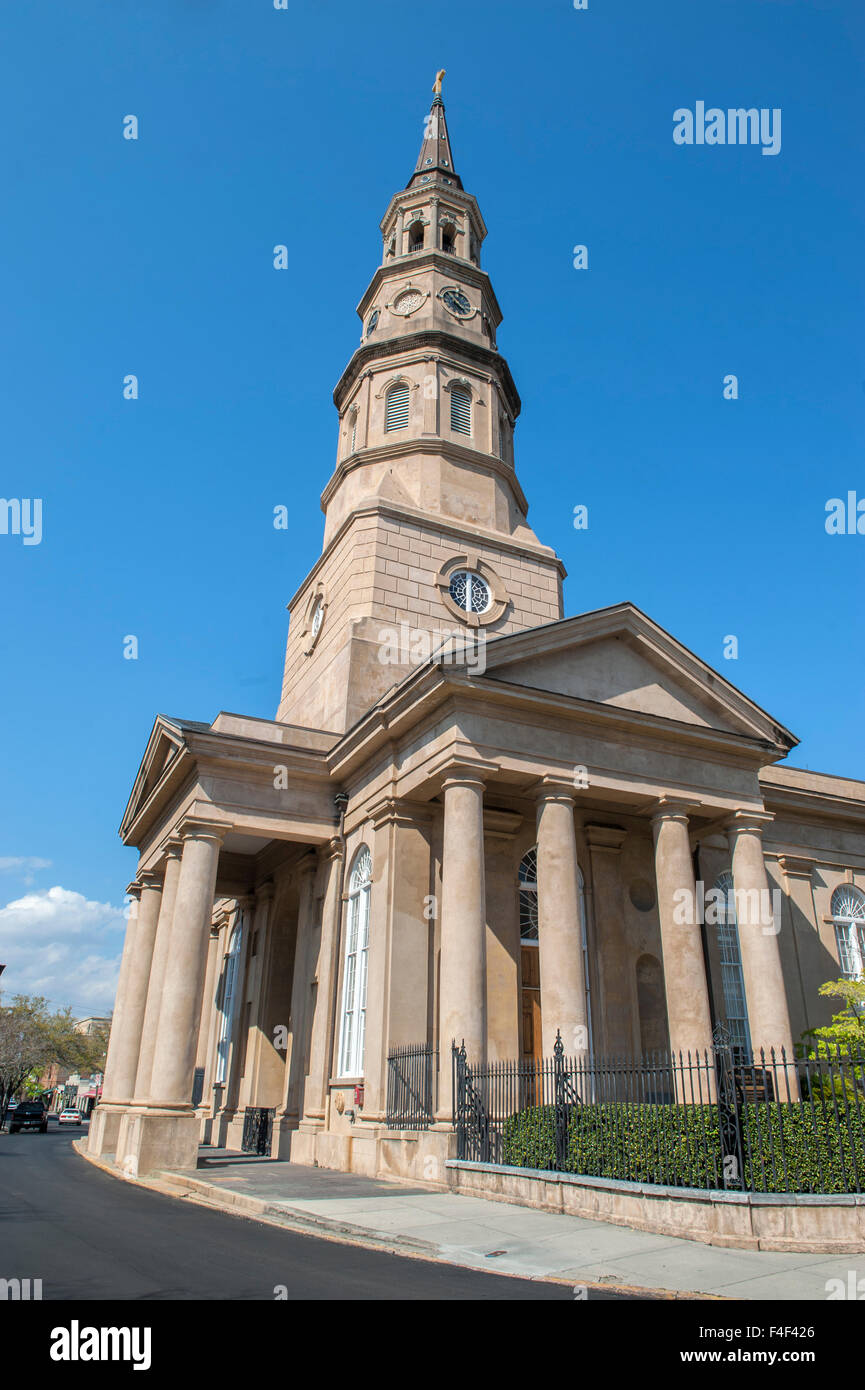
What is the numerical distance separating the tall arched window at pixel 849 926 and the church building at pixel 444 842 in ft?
0.27

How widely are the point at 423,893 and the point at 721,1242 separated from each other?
1024 cm

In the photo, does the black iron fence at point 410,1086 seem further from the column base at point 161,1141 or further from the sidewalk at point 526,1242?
the column base at point 161,1141

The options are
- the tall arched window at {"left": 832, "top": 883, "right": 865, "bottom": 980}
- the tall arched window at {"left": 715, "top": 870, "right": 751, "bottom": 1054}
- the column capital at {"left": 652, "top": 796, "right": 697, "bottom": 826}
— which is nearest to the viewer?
the column capital at {"left": 652, "top": 796, "right": 697, "bottom": 826}

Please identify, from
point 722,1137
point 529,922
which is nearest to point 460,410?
point 529,922

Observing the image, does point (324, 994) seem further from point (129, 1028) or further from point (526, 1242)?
point (526, 1242)

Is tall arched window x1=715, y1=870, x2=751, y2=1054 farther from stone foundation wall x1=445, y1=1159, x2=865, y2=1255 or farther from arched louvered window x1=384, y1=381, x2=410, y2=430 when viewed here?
arched louvered window x1=384, y1=381, x2=410, y2=430

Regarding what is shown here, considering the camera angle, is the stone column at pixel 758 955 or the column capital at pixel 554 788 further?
the stone column at pixel 758 955

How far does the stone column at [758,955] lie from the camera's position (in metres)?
18.2

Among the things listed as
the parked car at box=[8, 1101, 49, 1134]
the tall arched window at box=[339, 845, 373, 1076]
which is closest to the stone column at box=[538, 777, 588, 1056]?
the tall arched window at box=[339, 845, 373, 1076]

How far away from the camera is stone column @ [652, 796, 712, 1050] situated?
17719 millimetres

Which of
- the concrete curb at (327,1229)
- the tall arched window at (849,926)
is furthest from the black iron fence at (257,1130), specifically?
the tall arched window at (849,926)

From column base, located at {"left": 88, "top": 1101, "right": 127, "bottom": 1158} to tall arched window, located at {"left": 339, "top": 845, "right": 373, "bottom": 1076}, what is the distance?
7932 millimetres

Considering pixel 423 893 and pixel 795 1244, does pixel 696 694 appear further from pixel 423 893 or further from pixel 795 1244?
pixel 795 1244
